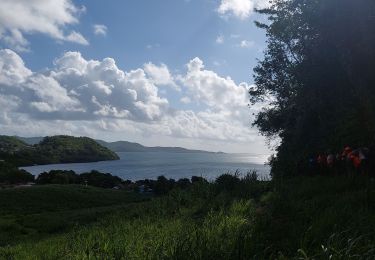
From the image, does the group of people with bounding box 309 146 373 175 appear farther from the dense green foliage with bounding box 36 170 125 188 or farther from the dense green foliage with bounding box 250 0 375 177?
the dense green foliage with bounding box 36 170 125 188

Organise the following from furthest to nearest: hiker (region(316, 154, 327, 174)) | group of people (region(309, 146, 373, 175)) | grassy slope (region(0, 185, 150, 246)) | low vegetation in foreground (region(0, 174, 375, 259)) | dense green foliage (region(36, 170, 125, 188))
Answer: dense green foliage (region(36, 170, 125, 188))
grassy slope (region(0, 185, 150, 246))
hiker (region(316, 154, 327, 174))
group of people (region(309, 146, 373, 175))
low vegetation in foreground (region(0, 174, 375, 259))

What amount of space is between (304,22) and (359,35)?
3610 mm

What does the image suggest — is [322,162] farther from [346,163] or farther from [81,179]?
[81,179]

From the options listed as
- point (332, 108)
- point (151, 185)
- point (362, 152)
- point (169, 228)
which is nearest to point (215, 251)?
point (169, 228)

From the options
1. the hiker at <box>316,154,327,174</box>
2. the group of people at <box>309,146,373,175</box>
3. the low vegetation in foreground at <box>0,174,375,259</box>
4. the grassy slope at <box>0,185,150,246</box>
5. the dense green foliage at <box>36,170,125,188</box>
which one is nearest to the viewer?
the low vegetation in foreground at <box>0,174,375,259</box>

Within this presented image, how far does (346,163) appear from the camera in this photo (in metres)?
15.3

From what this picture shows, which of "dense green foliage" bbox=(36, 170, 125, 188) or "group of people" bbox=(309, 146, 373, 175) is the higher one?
"group of people" bbox=(309, 146, 373, 175)

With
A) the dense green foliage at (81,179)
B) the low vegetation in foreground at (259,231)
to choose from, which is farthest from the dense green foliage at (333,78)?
the dense green foliage at (81,179)

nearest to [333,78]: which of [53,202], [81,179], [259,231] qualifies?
[259,231]

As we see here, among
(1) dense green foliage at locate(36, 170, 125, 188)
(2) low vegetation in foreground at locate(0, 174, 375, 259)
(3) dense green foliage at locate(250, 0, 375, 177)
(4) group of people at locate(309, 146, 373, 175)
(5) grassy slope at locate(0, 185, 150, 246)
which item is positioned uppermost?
(3) dense green foliage at locate(250, 0, 375, 177)

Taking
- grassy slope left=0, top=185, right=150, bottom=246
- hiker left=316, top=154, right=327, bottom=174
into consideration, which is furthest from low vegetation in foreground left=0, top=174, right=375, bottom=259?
grassy slope left=0, top=185, right=150, bottom=246

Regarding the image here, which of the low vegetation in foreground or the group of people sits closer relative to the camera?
the low vegetation in foreground

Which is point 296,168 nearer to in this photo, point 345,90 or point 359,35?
point 345,90

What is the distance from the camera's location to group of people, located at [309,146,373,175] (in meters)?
13.9
